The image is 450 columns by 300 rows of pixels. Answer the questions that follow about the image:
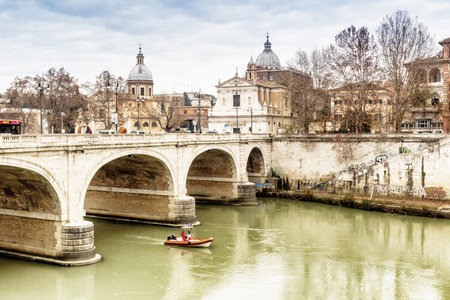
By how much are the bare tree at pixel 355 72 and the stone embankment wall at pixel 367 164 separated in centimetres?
234

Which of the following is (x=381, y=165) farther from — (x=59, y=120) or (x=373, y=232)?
(x=59, y=120)

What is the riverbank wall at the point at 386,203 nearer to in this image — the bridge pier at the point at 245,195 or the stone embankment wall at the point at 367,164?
the stone embankment wall at the point at 367,164

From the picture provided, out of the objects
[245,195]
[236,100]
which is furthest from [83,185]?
[236,100]

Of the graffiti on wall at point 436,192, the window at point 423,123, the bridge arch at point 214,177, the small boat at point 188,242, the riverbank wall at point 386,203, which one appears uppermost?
the window at point 423,123

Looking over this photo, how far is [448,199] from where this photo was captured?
1364 inches

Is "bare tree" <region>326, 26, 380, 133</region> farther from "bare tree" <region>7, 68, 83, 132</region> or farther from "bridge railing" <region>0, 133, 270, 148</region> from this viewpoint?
"bare tree" <region>7, 68, 83, 132</region>

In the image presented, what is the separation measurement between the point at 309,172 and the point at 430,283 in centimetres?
2292

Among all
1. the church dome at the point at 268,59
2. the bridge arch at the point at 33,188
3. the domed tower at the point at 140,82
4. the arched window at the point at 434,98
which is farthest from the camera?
the church dome at the point at 268,59

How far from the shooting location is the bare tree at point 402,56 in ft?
133

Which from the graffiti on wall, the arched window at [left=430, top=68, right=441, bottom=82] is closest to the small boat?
the graffiti on wall

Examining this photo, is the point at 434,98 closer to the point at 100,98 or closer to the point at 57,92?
the point at 100,98

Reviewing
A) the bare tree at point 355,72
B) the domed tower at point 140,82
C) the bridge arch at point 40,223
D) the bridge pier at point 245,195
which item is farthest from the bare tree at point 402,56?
the domed tower at point 140,82

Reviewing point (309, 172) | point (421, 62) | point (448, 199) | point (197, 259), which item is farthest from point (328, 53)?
point (197, 259)

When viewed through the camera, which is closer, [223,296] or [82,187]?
[223,296]
